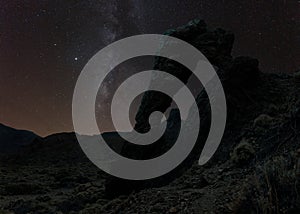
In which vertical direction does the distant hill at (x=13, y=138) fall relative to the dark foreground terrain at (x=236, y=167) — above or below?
above

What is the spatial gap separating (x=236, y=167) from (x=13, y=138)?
10846 cm

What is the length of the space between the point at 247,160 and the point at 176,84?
7.65m

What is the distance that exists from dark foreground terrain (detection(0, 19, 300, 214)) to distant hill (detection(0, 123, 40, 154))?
270ft

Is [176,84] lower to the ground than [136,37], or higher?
lower

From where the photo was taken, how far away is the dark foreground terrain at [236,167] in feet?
19.2

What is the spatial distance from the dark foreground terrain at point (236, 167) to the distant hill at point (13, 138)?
82156 millimetres

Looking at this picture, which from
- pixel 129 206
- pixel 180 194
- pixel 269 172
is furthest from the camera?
pixel 129 206

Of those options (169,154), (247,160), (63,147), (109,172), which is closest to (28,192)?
(109,172)

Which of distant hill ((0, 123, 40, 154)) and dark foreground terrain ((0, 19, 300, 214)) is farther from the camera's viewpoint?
distant hill ((0, 123, 40, 154))

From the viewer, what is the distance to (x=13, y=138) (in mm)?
105250

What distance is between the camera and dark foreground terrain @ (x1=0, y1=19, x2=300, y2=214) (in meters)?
5.87

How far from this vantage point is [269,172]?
617cm

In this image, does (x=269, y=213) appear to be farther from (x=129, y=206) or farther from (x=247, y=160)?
(x=129, y=206)

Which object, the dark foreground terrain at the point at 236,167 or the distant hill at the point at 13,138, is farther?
the distant hill at the point at 13,138
